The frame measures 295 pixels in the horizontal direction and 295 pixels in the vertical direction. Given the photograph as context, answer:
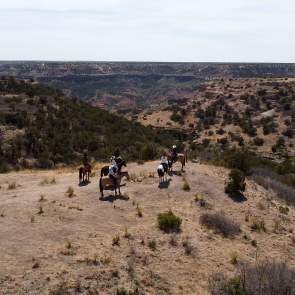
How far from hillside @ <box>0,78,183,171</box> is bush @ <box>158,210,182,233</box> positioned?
12.8m

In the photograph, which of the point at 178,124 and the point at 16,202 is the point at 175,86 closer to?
the point at 178,124

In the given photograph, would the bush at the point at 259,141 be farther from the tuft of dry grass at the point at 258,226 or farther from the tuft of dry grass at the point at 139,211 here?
the tuft of dry grass at the point at 139,211

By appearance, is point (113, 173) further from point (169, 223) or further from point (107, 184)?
point (169, 223)

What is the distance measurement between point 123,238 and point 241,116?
57.8 metres

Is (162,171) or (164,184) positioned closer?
(162,171)

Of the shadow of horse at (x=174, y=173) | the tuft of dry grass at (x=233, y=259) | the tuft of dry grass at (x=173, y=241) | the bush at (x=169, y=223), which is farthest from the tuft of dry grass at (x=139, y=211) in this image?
the shadow of horse at (x=174, y=173)

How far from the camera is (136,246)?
17.4 metres

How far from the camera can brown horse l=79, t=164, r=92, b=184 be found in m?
23.9

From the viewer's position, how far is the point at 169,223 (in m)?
19.3

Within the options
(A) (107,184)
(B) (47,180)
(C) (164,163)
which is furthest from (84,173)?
(C) (164,163)

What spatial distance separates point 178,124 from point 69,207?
185ft

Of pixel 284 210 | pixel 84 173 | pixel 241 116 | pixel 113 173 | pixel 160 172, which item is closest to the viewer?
pixel 113 173

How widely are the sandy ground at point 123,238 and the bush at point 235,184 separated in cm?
43

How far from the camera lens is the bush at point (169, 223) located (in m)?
19.2
